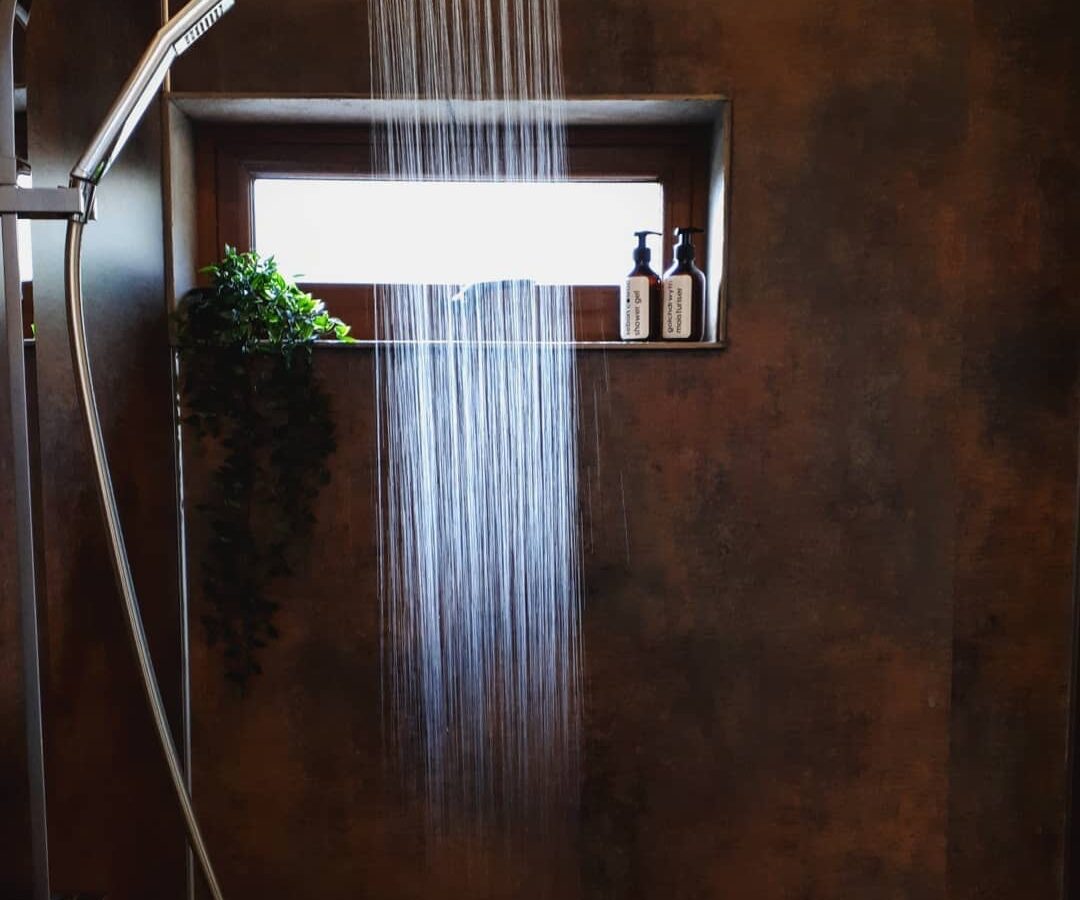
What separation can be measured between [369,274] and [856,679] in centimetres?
114

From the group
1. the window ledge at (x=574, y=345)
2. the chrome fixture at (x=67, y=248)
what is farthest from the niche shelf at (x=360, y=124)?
the chrome fixture at (x=67, y=248)

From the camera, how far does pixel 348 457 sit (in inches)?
47.4

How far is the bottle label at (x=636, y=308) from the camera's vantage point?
1199 millimetres

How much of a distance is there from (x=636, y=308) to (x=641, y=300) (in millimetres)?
16

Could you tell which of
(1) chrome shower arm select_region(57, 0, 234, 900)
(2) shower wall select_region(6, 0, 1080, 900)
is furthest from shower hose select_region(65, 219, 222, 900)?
(2) shower wall select_region(6, 0, 1080, 900)

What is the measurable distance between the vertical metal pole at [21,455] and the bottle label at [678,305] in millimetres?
918

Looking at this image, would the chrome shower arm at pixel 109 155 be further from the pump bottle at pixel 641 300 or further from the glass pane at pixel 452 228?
the pump bottle at pixel 641 300

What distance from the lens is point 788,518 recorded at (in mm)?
1210

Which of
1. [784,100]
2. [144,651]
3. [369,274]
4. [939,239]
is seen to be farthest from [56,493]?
[939,239]

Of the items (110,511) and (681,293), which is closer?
(110,511)

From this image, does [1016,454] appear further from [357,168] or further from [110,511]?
[110,511]

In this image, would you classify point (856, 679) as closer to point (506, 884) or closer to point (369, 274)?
point (506, 884)

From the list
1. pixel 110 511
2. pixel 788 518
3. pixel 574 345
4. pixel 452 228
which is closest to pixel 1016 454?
pixel 788 518

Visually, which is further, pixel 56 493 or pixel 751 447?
pixel 751 447
